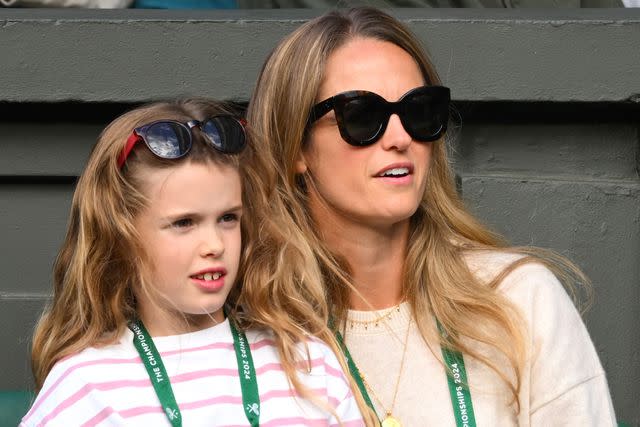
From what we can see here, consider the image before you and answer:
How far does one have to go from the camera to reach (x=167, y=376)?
2725mm

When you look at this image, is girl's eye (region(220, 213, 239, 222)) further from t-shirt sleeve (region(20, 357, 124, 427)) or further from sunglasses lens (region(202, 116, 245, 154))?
t-shirt sleeve (region(20, 357, 124, 427))

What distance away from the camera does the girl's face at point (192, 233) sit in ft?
8.92

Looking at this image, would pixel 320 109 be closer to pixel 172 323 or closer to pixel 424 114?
pixel 424 114

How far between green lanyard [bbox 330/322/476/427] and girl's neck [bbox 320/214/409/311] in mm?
186

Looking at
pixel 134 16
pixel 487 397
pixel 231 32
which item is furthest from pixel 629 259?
pixel 134 16

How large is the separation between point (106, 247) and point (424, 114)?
0.85 meters

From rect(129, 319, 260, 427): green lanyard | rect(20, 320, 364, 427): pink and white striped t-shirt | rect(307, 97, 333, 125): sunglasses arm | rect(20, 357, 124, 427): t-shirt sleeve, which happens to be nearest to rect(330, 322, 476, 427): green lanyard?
rect(20, 320, 364, 427): pink and white striped t-shirt

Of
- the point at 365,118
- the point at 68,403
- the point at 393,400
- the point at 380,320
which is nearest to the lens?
the point at 68,403

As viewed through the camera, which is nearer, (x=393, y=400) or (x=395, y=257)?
(x=393, y=400)

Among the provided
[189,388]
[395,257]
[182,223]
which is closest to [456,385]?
[395,257]

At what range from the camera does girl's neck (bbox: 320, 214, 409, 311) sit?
3260mm

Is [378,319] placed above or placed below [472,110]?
below

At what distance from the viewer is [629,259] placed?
401cm

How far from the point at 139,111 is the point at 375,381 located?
0.91m
